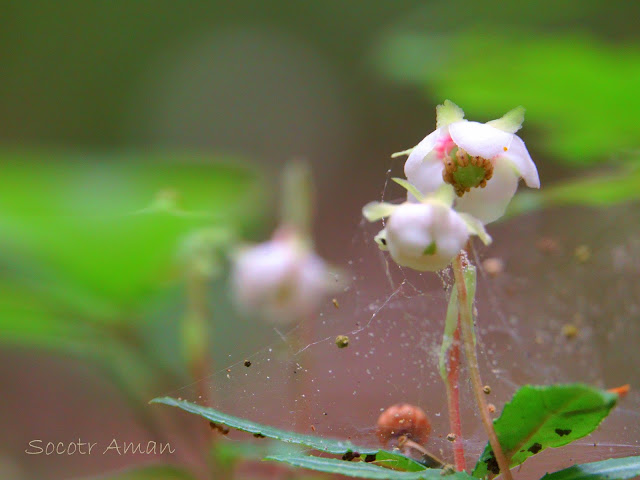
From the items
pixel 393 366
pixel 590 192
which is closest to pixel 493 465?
pixel 393 366

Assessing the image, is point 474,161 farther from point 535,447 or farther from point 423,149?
point 535,447

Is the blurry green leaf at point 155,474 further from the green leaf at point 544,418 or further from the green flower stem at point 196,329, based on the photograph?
the green leaf at point 544,418

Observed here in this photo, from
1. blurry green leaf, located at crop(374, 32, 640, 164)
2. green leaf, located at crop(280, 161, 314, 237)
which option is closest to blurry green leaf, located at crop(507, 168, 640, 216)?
blurry green leaf, located at crop(374, 32, 640, 164)

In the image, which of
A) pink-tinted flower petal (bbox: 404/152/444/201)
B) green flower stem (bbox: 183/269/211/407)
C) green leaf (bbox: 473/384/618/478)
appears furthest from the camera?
green flower stem (bbox: 183/269/211/407)

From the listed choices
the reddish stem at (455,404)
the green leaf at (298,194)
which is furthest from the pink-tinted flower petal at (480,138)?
the green leaf at (298,194)

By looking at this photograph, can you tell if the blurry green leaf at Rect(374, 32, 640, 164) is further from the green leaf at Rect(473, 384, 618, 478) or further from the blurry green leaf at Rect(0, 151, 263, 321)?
the green leaf at Rect(473, 384, 618, 478)

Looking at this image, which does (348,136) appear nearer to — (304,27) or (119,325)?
(304,27)
